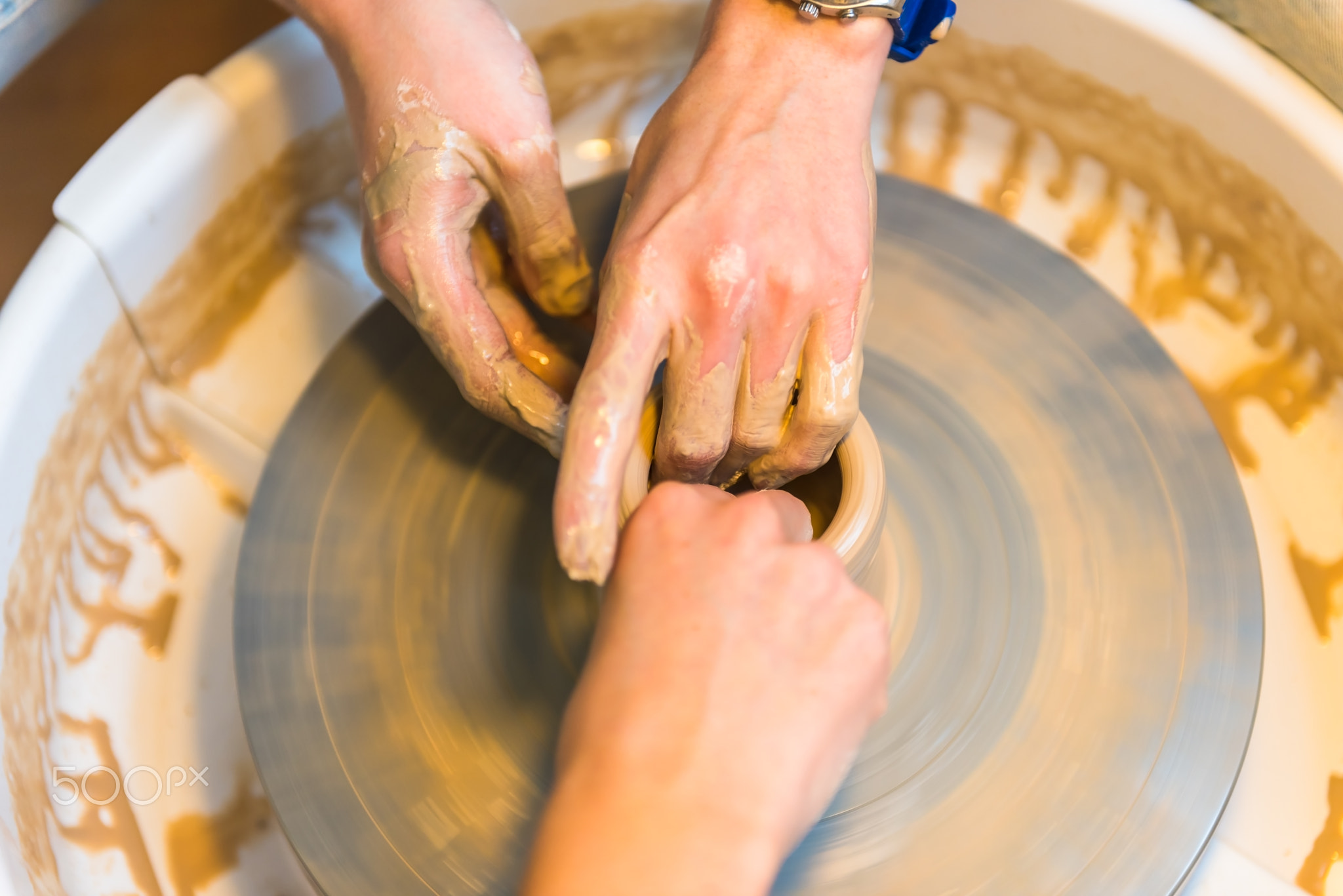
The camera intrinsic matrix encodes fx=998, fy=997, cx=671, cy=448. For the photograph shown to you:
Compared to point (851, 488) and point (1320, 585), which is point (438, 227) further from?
point (1320, 585)

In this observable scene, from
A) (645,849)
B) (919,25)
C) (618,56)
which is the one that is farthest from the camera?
(618,56)

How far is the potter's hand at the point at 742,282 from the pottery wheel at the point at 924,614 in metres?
0.24

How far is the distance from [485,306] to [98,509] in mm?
647

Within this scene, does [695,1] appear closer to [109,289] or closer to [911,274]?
[911,274]

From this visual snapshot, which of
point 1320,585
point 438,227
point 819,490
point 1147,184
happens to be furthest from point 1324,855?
point 438,227

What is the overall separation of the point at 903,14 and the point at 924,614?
2.31ft

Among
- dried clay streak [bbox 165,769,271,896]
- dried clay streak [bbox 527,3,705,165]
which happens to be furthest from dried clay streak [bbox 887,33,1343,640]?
dried clay streak [bbox 165,769,271,896]

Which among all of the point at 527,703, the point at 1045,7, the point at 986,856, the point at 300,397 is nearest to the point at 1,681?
the point at 300,397

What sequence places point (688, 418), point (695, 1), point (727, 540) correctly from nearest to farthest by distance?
point (727, 540), point (688, 418), point (695, 1)

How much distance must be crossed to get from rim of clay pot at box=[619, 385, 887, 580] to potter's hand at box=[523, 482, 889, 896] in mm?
55

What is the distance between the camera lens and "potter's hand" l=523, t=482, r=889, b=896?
718 mm

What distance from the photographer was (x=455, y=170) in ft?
3.50

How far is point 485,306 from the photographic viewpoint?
1.07m

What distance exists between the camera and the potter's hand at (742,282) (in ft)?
3.06
